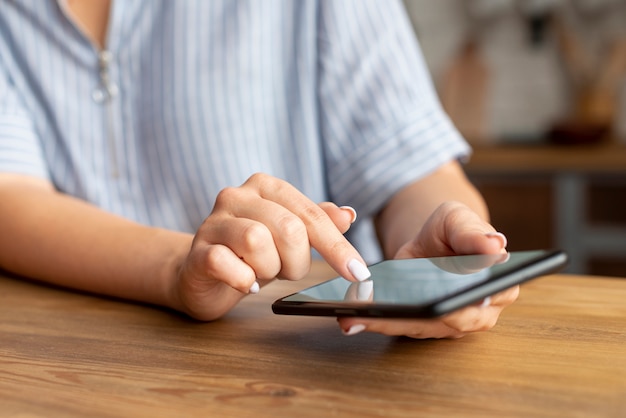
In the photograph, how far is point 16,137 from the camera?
0.97 meters

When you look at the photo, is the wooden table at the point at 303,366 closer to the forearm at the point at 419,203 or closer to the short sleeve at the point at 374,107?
the forearm at the point at 419,203

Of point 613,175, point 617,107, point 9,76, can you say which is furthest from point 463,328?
point 617,107

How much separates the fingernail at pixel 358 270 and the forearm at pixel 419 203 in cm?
25

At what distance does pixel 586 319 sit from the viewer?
59 centimetres

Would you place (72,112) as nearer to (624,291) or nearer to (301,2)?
(301,2)

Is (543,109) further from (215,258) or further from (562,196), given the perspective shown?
(215,258)

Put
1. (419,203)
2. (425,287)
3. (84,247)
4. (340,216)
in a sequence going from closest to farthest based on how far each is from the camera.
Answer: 1. (425,287)
2. (340,216)
3. (84,247)
4. (419,203)

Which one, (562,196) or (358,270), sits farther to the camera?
(562,196)

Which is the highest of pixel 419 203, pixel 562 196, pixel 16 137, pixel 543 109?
pixel 16 137

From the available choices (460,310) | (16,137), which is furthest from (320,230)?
(16,137)

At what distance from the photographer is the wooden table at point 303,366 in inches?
17.2

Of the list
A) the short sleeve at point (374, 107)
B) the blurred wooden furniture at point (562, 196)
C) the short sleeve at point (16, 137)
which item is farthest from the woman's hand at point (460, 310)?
the blurred wooden furniture at point (562, 196)

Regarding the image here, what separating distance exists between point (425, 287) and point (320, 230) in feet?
0.35

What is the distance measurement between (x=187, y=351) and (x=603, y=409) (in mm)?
266
